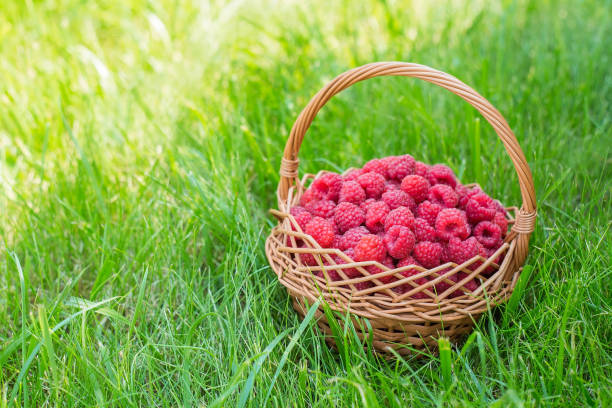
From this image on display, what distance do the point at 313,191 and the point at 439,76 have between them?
1.68ft

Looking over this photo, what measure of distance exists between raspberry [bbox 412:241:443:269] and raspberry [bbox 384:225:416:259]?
0.02 metres

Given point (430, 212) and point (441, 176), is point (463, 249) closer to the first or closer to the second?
point (430, 212)

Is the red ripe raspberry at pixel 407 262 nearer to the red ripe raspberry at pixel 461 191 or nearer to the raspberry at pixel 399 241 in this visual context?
the raspberry at pixel 399 241

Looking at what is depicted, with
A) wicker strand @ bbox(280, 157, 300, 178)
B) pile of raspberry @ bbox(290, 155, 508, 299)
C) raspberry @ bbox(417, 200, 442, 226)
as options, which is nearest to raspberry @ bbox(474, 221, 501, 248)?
pile of raspberry @ bbox(290, 155, 508, 299)

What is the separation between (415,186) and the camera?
165 centimetres

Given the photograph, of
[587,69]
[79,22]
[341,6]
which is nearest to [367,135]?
[587,69]

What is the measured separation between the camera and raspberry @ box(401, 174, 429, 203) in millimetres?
1648

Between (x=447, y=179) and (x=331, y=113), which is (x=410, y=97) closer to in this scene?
(x=331, y=113)

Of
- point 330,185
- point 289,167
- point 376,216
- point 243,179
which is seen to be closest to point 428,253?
point 376,216

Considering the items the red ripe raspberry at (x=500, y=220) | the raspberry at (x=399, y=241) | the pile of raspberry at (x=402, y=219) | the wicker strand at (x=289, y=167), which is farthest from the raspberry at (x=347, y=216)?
the red ripe raspberry at (x=500, y=220)

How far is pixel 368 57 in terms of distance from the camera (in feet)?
9.95

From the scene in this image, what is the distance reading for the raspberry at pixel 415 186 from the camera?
165 cm

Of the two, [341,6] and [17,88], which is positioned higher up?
[341,6]

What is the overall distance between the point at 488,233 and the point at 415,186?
0.80 ft
